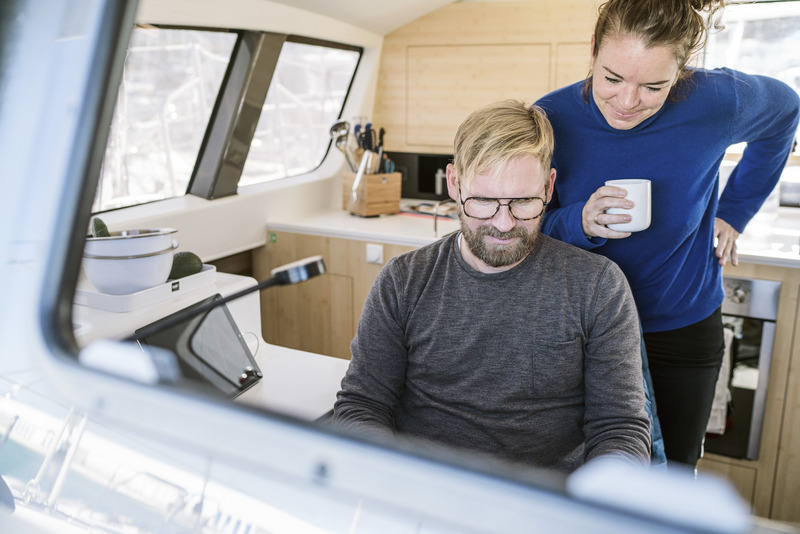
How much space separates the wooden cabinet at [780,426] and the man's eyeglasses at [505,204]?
1.22 m

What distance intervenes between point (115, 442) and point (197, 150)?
221cm

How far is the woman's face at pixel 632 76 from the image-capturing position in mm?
1092

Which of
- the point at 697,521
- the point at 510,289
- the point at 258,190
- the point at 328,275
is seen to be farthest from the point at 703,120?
the point at 258,190

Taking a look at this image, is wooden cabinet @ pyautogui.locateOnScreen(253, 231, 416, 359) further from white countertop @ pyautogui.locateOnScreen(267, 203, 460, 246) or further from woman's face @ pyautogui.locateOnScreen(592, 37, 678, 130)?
woman's face @ pyautogui.locateOnScreen(592, 37, 678, 130)

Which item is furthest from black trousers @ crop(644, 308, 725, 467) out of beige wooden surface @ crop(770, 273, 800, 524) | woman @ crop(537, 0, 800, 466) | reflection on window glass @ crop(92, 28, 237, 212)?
reflection on window glass @ crop(92, 28, 237, 212)

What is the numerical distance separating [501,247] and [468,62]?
6.56 ft

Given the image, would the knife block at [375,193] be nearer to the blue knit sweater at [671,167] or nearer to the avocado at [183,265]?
the avocado at [183,265]

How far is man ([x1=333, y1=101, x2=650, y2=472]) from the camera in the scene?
1158 millimetres

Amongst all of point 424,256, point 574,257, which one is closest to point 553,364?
point 574,257

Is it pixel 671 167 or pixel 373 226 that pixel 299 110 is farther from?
pixel 671 167

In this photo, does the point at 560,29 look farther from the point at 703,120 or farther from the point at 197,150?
the point at 703,120

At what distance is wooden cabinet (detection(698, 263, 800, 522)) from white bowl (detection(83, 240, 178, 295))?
1657mm

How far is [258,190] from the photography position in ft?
8.86

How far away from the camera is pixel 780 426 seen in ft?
7.13
